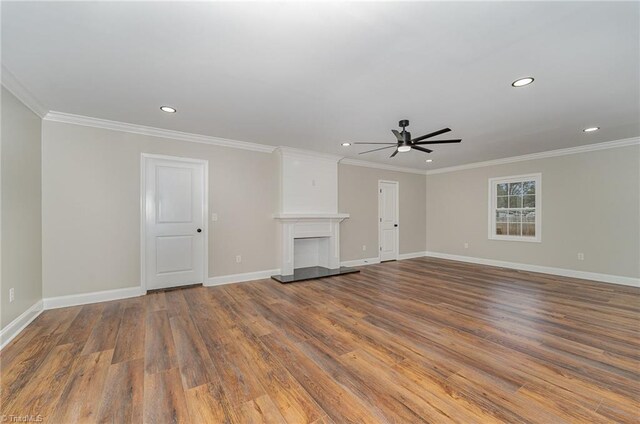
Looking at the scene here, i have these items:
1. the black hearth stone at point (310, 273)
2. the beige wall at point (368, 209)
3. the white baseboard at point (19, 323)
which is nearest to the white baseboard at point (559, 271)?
the beige wall at point (368, 209)

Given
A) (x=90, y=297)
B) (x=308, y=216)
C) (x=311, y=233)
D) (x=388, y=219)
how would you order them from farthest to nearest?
1. (x=388, y=219)
2. (x=311, y=233)
3. (x=308, y=216)
4. (x=90, y=297)

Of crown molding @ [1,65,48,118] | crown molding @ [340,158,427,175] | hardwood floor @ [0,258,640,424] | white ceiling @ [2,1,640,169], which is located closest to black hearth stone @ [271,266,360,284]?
hardwood floor @ [0,258,640,424]

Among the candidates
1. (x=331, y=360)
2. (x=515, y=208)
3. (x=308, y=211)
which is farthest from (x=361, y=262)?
(x=331, y=360)

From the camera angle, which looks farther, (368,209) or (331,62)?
(368,209)

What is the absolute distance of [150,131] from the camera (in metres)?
3.98

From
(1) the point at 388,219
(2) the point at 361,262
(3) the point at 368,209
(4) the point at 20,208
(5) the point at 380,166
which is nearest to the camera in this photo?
(4) the point at 20,208

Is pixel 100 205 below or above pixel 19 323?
above

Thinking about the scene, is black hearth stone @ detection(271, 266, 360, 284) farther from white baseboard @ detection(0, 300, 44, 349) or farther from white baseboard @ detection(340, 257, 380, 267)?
white baseboard @ detection(0, 300, 44, 349)

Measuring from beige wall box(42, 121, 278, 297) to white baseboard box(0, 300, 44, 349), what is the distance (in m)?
0.27

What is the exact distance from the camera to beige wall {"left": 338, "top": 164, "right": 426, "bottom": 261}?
6145mm

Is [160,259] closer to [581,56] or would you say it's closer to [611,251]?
[581,56]

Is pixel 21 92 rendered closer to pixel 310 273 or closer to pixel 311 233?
pixel 311 233

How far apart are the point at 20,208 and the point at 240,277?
287 cm

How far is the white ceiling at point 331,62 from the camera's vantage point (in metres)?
1.71
